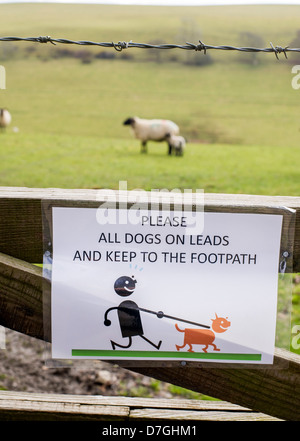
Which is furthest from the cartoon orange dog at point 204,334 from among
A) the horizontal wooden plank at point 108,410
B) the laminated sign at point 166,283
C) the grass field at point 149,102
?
the grass field at point 149,102

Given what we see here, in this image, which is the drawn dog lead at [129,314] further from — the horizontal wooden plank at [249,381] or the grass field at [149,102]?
the grass field at [149,102]

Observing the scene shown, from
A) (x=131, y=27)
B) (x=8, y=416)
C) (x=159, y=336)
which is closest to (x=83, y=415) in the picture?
(x=8, y=416)

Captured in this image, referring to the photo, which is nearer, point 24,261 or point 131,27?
point 24,261

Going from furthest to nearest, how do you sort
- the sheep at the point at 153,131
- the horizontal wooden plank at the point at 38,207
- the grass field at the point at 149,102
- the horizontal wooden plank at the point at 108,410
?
the sheep at the point at 153,131 → the grass field at the point at 149,102 → the horizontal wooden plank at the point at 108,410 → the horizontal wooden plank at the point at 38,207

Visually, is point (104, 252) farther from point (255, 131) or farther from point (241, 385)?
point (255, 131)

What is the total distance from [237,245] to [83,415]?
0.85m

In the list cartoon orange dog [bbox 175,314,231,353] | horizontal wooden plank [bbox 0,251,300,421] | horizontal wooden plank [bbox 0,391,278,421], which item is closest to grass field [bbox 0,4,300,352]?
horizontal wooden plank [bbox 0,391,278,421]

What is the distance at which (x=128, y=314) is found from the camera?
1.53 m

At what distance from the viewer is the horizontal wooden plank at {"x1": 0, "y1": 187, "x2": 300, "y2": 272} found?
4.85 ft

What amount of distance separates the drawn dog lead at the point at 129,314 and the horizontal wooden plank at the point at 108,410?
0.41 m

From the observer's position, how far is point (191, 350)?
1.55 metres

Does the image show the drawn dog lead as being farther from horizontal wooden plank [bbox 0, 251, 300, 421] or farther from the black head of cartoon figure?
horizontal wooden plank [bbox 0, 251, 300, 421]

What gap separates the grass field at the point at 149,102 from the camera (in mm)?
14164

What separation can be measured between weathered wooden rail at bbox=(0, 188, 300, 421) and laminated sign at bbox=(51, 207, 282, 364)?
4cm
